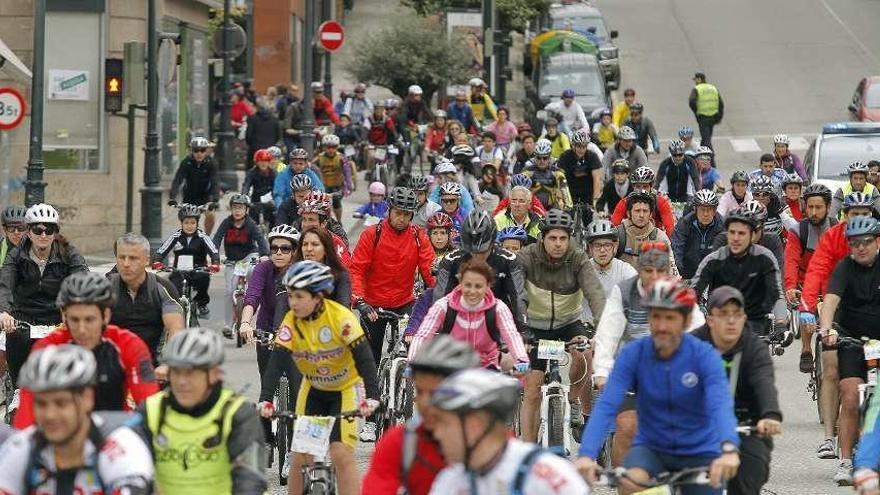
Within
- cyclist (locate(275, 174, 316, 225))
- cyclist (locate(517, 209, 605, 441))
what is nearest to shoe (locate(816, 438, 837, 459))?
cyclist (locate(517, 209, 605, 441))

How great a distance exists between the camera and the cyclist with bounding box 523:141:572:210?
21.7 metres

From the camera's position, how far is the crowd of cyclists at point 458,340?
656 cm

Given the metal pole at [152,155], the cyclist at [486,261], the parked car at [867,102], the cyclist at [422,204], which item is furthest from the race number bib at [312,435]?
the parked car at [867,102]

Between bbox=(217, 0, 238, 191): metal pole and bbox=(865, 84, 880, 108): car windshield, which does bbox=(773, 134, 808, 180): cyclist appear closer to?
bbox=(865, 84, 880, 108): car windshield

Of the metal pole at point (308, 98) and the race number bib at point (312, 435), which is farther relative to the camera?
the metal pole at point (308, 98)

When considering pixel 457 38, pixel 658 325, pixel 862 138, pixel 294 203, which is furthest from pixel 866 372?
pixel 457 38

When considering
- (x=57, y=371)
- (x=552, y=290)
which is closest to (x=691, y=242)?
(x=552, y=290)

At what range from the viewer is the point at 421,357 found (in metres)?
6.56

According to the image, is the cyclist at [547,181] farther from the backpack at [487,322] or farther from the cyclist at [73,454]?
the cyclist at [73,454]

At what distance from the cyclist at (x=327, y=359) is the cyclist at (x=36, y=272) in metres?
3.02

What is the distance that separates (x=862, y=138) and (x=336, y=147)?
23.0 ft

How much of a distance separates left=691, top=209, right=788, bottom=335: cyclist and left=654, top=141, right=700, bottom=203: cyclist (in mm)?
10122

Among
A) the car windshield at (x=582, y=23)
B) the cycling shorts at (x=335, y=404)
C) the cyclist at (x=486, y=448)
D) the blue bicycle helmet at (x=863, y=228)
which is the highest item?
the car windshield at (x=582, y=23)

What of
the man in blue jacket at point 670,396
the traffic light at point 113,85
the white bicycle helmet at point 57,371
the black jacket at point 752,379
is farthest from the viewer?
the traffic light at point 113,85
